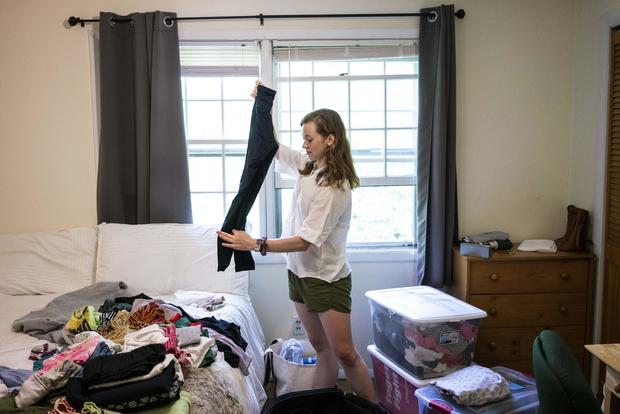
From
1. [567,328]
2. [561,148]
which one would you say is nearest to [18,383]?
[567,328]

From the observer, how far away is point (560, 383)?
1.02 m

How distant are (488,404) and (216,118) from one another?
2.13 metres

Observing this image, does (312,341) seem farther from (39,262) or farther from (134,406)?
(39,262)

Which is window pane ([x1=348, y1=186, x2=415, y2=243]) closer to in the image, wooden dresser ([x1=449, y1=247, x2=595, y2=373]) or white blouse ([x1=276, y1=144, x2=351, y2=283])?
wooden dresser ([x1=449, y1=247, x2=595, y2=373])

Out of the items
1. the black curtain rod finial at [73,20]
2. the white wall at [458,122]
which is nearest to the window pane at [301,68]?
the white wall at [458,122]

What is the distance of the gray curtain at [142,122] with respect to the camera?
2830 millimetres

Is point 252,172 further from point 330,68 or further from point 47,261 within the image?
point 47,261

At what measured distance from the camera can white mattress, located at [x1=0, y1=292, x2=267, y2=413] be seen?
1.89 metres

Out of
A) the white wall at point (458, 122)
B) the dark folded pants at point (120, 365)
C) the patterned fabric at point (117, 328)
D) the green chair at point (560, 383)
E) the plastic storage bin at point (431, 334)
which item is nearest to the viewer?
the green chair at point (560, 383)

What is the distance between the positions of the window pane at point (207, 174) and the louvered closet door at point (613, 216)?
7.17ft

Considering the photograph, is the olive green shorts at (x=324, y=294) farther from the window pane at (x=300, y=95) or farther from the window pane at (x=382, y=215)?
the window pane at (x=300, y=95)

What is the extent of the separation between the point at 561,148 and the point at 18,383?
296 centimetres

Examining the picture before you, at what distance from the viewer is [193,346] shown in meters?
1.83

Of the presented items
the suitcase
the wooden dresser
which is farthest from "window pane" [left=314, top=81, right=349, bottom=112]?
the suitcase
